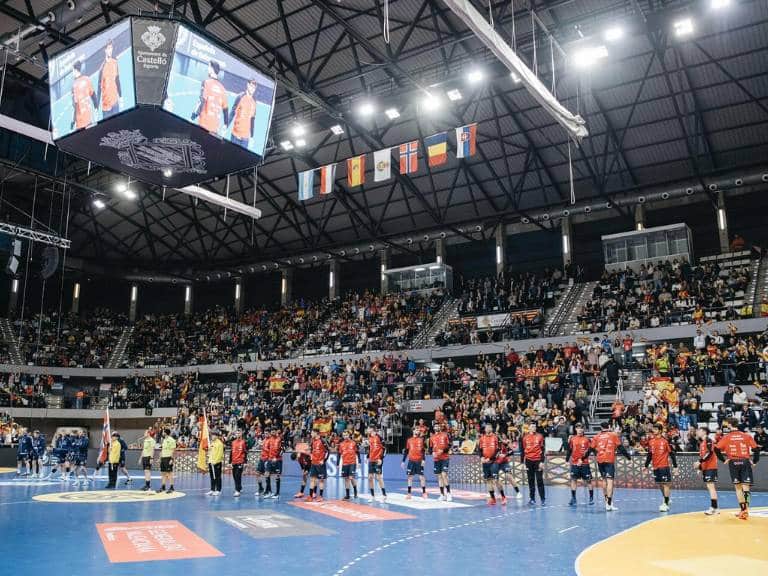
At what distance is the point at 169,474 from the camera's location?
62.8ft

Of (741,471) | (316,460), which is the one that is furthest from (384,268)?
(741,471)

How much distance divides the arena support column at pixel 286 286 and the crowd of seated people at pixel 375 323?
270 inches

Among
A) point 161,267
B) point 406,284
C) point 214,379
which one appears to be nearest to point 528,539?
point 406,284

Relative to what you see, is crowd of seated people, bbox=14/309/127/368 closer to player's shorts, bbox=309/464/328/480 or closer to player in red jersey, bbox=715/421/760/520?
player's shorts, bbox=309/464/328/480

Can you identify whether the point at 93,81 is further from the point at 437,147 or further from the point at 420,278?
the point at 420,278

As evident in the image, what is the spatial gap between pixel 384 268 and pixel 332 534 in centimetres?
3315

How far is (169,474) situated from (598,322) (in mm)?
19872

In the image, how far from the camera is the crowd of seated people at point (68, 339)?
4291 centimetres

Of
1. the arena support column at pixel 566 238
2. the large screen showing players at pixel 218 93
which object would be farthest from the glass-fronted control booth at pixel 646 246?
the large screen showing players at pixel 218 93

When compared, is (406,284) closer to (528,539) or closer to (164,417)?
(164,417)

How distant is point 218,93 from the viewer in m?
13.4

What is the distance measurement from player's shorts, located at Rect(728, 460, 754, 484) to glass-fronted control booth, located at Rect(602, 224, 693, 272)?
21.4 meters

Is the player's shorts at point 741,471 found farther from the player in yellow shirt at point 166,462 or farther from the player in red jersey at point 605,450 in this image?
the player in yellow shirt at point 166,462

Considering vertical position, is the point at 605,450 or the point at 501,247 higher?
the point at 501,247
